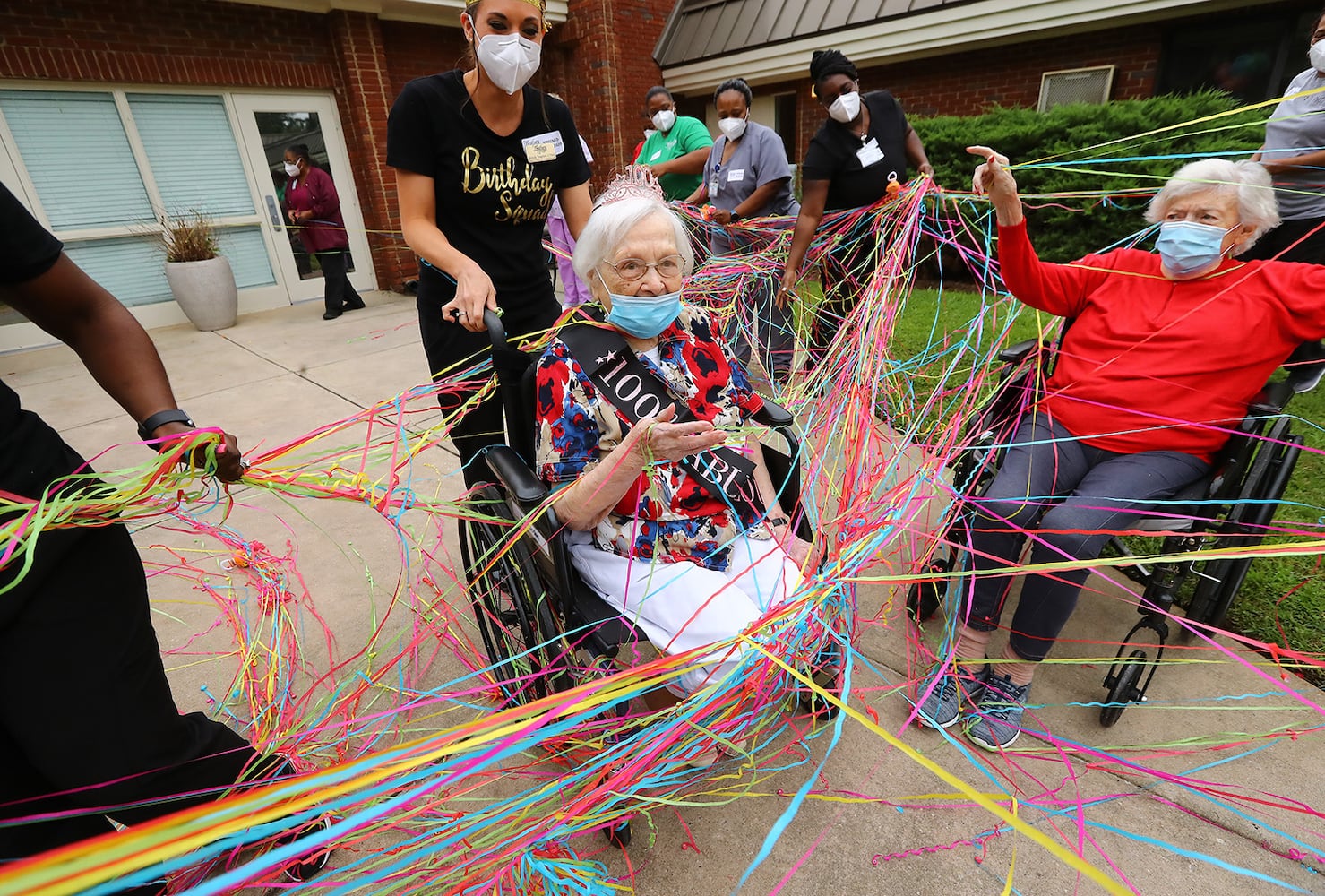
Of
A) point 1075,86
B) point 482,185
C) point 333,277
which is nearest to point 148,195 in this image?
point 333,277

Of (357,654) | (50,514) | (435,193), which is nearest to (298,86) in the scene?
(435,193)

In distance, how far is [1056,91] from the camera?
6801mm

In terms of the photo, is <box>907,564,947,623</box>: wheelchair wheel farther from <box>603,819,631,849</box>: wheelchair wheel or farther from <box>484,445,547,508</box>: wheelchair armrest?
<box>484,445,547,508</box>: wheelchair armrest

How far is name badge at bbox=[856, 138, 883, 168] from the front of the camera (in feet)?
10.4

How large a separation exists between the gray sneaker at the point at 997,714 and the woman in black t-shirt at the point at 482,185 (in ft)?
5.08

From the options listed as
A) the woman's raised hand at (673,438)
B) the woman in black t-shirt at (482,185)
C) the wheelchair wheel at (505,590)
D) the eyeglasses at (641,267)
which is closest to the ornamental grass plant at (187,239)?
the woman in black t-shirt at (482,185)

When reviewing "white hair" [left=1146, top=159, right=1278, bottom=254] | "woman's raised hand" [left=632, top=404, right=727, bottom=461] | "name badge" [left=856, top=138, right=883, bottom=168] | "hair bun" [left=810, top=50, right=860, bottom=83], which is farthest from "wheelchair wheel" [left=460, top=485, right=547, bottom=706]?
"hair bun" [left=810, top=50, right=860, bottom=83]

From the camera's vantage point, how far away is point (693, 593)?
1452mm

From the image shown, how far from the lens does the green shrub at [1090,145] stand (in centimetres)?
481

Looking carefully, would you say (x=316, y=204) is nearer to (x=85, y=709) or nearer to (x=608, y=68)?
(x=608, y=68)

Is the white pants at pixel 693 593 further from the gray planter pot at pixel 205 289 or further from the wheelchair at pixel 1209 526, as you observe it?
the gray planter pot at pixel 205 289

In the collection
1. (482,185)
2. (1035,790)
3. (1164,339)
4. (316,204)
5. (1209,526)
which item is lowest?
(1035,790)

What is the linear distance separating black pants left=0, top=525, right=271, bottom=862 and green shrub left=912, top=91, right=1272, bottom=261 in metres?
5.49

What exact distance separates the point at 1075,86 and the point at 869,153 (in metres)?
5.34
